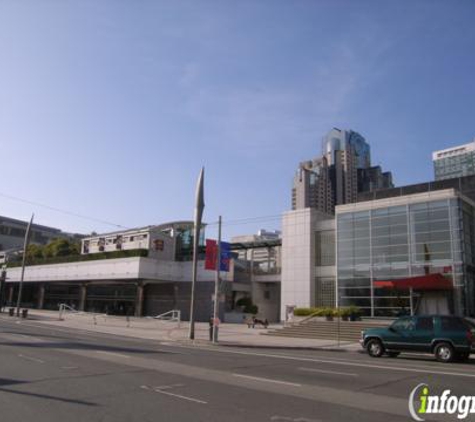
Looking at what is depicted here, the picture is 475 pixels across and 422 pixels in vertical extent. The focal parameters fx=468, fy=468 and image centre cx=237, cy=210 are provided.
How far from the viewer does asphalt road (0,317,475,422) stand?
7859 mm

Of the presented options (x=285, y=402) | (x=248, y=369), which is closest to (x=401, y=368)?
(x=248, y=369)

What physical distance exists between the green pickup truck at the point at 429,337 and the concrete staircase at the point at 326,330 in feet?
31.1

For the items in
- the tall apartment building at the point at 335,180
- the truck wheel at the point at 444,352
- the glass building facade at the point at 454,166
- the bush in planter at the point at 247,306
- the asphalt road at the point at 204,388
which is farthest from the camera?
the tall apartment building at the point at 335,180

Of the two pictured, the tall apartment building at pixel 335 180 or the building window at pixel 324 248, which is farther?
the tall apartment building at pixel 335 180

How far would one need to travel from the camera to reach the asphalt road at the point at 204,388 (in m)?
7.86

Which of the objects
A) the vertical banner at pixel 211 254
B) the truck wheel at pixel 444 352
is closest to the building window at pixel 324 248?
the vertical banner at pixel 211 254

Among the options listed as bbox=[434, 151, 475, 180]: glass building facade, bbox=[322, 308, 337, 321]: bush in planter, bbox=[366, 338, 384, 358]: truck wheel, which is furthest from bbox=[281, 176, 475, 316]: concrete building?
bbox=[434, 151, 475, 180]: glass building facade

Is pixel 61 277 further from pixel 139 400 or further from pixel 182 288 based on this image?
pixel 139 400

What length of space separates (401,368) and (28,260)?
72.2 metres

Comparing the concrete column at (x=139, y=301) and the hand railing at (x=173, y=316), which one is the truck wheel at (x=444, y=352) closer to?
the hand railing at (x=173, y=316)

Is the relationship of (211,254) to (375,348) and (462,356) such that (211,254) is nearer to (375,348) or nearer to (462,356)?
(375,348)

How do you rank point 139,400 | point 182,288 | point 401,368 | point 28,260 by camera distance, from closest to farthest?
1. point 139,400
2. point 401,368
3. point 182,288
4. point 28,260

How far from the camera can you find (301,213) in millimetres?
46156

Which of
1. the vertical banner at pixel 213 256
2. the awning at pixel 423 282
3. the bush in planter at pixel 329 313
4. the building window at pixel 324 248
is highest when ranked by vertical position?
the building window at pixel 324 248
